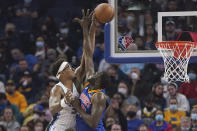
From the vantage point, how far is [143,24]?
673 cm

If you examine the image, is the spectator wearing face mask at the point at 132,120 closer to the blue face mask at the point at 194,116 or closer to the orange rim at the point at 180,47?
the blue face mask at the point at 194,116

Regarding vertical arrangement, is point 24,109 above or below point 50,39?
below

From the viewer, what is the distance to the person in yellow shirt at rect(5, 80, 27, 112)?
30.0 ft

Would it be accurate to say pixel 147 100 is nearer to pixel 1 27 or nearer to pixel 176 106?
pixel 176 106

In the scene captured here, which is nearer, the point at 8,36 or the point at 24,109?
the point at 24,109

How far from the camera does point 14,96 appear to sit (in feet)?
30.3

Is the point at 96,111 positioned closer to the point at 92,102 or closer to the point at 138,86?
the point at 92,102

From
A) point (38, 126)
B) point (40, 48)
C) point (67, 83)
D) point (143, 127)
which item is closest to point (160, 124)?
point (143, 127)

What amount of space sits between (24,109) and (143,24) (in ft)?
10.9

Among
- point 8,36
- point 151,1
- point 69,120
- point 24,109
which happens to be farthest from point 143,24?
point 8,36

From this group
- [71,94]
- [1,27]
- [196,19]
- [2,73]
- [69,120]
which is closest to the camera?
[71,94]

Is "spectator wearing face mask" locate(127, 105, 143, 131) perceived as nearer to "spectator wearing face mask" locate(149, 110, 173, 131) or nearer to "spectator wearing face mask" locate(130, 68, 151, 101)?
"spectator wearing face mask" locate(149, 110, 173, 131)

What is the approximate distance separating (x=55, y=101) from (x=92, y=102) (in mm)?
444

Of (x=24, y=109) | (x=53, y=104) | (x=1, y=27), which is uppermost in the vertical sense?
(x=1, y=27)
